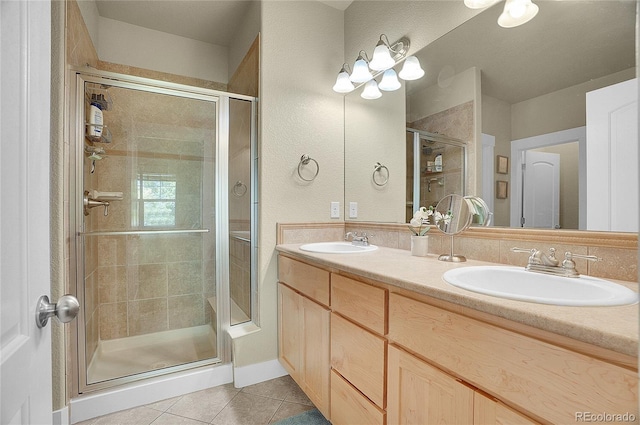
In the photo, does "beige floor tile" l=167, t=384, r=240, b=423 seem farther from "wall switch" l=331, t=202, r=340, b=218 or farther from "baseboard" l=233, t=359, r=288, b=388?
"wall switch" l=331, t=202, r=340, b=218

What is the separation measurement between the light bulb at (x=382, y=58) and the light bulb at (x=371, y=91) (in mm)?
154

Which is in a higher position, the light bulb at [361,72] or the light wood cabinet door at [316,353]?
the light bulb at [361,72]

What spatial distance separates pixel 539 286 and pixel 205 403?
1.82 meters

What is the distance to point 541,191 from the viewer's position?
4.02 ft

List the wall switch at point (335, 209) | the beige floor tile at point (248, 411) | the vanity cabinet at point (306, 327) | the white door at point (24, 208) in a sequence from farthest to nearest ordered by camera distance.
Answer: the wall switch at point (335, 209), the beige floor tile at point (248, 411), the vanity cabinet at point (306, 327), the white door at point (24, 208)

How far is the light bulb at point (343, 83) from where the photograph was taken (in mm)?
2117

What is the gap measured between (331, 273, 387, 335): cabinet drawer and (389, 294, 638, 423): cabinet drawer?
5.6 inches

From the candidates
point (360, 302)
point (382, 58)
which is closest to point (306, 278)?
point (360, 302)

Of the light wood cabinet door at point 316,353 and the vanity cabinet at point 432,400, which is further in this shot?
the light wood cabinet door at point 316,353

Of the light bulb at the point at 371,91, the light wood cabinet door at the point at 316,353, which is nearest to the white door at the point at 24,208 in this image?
the light wood cabinet door at the point at 316,353

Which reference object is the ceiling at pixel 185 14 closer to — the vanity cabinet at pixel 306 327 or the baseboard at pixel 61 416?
the vanity cabinet at pixel 306 327

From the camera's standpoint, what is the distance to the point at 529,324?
0.66 m

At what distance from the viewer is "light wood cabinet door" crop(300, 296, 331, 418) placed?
55.9 inches

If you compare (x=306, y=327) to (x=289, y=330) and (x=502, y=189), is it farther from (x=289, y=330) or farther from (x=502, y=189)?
(x=502, y=189)
